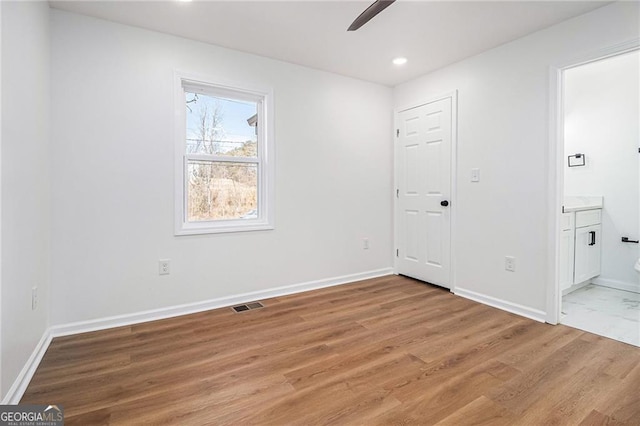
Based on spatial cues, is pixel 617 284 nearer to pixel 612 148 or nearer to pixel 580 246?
pixel 580 246

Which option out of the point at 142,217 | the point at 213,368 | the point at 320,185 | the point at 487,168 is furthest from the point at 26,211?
the point at 487,168

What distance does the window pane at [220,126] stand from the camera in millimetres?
2986

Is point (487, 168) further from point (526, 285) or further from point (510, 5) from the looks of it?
point (510, 5)

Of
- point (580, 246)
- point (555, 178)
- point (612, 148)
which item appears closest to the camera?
point (555, 178)

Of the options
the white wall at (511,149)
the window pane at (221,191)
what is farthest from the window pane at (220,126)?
the white wall at (511,149)

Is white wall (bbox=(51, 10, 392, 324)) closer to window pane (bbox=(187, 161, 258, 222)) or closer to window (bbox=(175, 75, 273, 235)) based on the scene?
window (bbox=(175, 75, 273, 235))

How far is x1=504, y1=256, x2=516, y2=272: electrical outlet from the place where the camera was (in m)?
2.90

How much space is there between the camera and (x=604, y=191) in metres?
3.61

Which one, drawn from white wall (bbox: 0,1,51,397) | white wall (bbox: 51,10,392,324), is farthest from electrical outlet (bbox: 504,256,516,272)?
white wall (bbox: 0,1,51,397)

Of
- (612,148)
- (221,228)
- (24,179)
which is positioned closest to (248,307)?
(221,228)

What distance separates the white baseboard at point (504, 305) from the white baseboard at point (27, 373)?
11.3ft

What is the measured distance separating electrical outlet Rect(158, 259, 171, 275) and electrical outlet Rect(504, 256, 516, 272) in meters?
3.06

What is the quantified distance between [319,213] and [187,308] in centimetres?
164

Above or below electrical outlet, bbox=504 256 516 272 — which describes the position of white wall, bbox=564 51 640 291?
above
